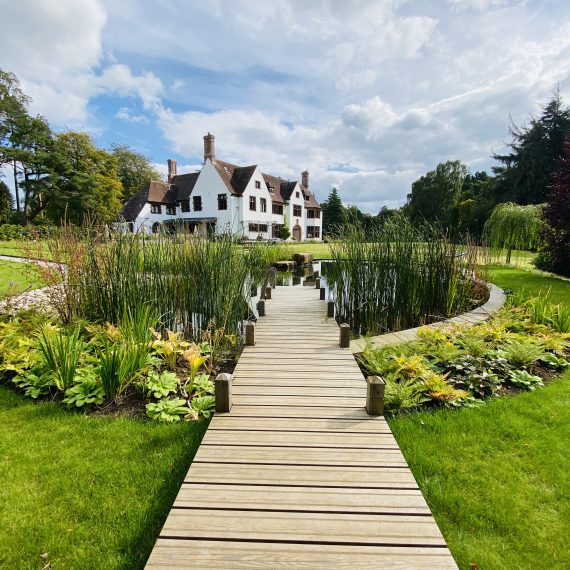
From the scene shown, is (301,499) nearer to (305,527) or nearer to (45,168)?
(305,527)

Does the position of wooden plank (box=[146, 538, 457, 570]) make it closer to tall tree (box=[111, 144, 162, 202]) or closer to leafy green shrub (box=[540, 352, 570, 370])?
leafy green shrub (box=[540, 352, 570, 370])

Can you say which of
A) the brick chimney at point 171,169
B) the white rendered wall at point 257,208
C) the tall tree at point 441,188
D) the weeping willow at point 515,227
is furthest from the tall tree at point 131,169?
the weeping willow at point 515,227

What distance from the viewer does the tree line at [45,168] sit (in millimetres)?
21766

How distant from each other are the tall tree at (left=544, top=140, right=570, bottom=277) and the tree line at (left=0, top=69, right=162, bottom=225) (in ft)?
71.9

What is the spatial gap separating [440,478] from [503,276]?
7951 millimetres

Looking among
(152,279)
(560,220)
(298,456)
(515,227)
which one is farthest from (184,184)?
(298,456)

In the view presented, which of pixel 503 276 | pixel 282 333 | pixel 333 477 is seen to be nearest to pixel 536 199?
pixel 503 276

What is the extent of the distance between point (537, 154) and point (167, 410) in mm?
25644

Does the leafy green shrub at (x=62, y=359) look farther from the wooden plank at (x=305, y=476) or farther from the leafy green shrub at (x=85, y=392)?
the wooden plank at (x=305, y=476)

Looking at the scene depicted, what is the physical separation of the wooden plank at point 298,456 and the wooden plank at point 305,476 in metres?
0.03

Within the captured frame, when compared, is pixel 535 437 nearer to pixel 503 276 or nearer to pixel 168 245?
pixel 168 245

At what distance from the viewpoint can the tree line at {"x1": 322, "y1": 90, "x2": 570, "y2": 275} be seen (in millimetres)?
7777

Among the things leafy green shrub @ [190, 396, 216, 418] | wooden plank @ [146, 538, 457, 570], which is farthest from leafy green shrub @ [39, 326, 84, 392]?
wooden plank @ [146, 538, 457, 570]

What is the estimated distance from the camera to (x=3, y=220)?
71.8ft
